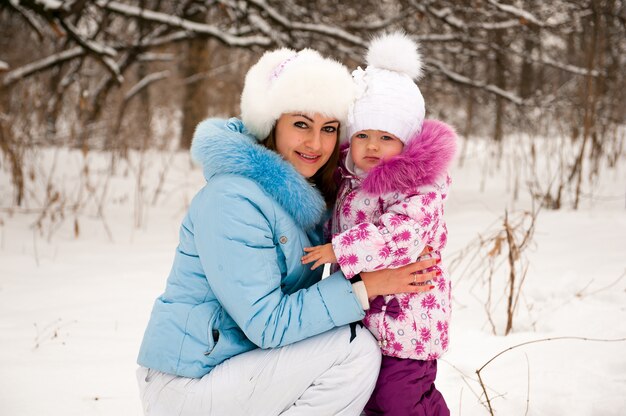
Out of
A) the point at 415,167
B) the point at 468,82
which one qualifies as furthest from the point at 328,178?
the point at 468,82

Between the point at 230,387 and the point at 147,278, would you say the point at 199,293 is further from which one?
the point at 147,278

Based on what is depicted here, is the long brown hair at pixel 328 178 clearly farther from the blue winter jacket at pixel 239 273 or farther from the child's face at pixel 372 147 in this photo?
the blue winter jacket at pixel 239 273

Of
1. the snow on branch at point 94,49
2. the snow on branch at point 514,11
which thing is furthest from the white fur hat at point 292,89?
the snow on branch at point 94,49

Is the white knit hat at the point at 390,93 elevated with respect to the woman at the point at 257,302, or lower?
elevated

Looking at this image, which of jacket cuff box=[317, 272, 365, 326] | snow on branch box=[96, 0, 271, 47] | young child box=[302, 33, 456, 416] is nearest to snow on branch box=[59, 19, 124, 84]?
snow on branch box=[96, 0, 271, 47]

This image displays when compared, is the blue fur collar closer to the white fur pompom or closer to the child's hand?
the child's hand

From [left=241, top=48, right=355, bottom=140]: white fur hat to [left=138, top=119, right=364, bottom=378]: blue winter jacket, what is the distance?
5.8 inches

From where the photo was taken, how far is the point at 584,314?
9.43ft

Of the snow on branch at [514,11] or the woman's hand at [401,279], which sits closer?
the woman's hand at [401,279]

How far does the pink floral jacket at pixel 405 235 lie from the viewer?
1.74 meters

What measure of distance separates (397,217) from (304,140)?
41 cm

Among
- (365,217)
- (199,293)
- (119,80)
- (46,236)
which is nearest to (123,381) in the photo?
(199,293)

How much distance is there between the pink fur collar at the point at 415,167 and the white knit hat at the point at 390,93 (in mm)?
104

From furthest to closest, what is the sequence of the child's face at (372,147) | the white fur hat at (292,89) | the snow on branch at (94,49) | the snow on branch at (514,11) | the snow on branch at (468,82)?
the snow on branch at (468,82) → the snow on branch at (94,49) → the snow on branch at (514,11) → the child's face at (372,147) → the white fur hat at (292,89)
